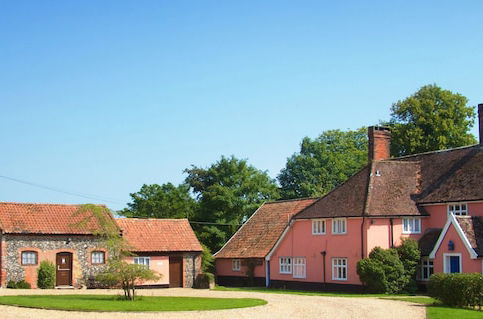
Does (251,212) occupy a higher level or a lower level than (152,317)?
higher

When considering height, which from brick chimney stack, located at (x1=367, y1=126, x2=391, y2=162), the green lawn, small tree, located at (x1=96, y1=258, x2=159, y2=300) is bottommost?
the green lawn

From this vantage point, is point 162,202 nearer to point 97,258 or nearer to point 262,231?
point 262,231

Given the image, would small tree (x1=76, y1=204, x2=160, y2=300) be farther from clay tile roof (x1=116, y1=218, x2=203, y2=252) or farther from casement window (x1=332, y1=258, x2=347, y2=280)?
casement window (x1=332, y1=258, x2=347, y2=280)

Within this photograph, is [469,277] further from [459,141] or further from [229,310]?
[459,141]

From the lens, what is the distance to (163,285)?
1865 inches

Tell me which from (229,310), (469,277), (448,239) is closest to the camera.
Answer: (229,310)

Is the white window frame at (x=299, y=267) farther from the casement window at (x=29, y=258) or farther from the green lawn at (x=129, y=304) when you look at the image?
the casement window at (x=29, y=258)

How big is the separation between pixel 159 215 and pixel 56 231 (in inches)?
695

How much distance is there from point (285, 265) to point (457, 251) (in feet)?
42.6

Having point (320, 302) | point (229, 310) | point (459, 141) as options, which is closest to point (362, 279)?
point (320, 302)

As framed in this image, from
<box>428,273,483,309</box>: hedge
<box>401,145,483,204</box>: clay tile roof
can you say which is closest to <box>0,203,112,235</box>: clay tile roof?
<box>401,145,483,204</box>: clay tile roof

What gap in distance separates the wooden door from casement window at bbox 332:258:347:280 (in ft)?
35.9

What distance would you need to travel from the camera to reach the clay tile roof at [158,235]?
156 ft

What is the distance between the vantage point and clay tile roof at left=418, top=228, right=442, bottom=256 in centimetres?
4100
